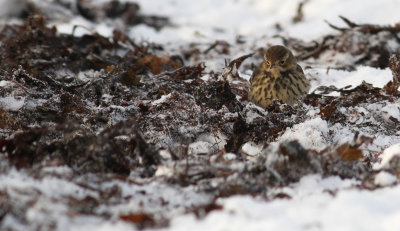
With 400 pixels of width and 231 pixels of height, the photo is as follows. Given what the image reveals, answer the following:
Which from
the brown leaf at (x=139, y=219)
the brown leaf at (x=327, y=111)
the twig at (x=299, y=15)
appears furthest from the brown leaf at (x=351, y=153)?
the twig at (x=299, y=15)

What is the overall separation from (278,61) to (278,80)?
19cm

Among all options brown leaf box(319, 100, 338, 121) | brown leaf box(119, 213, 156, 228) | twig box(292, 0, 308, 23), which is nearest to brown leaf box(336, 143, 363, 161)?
brown leaf box(319, 100, 338, 121)

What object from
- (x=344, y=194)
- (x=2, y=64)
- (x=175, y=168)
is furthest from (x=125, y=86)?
(x=344, y=194)

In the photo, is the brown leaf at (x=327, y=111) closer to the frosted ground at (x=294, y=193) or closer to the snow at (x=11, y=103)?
the frosted ground at (x=294, y=193)

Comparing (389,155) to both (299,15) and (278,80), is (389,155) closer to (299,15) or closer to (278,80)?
Result: (278,80)

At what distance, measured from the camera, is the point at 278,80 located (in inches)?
187

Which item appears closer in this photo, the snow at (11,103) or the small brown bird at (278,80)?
the snow at (11,103)

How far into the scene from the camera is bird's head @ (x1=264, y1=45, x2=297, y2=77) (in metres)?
4.79

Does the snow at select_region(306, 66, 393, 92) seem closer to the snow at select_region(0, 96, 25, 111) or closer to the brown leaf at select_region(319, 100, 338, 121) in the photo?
the brown leaf at select_region(319, 100, 338, 121)

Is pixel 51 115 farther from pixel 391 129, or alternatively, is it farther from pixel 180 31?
pixel 180 31

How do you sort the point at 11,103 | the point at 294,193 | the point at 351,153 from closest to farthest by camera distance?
1. the point at 294,193
2. the point at 351,153
3. the point at 11,103

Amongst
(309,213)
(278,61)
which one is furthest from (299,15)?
(309,213)

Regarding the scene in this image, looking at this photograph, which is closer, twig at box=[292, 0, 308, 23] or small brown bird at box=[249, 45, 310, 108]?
small brown bird at box=[249, 45, 310, 108]

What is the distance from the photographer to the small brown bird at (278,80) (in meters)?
4.61
